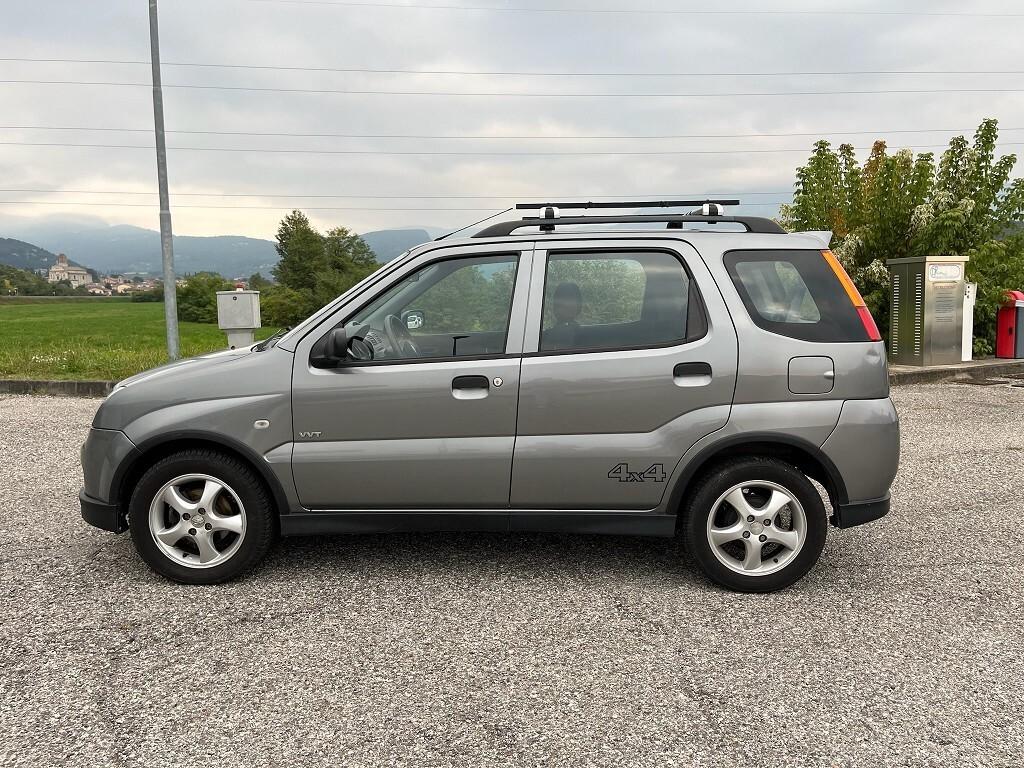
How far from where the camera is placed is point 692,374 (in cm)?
378

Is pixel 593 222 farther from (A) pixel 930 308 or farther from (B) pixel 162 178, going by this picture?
(B) pixel 162 178

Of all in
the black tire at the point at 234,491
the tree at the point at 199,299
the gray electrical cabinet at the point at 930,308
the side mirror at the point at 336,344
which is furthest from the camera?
the tree at the point at 199,299

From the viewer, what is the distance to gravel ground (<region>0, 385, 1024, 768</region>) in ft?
8.74

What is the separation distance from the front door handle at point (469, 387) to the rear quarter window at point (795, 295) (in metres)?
1.31

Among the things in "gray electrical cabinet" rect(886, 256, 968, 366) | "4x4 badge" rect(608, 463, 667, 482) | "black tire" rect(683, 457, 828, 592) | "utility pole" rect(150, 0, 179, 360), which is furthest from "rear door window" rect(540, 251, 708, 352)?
"utility pole" rect(150, 0, 179, 360)

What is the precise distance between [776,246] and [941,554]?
2.08 meters

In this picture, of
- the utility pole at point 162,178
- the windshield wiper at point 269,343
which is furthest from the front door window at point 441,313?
the utility pole at point 162,178

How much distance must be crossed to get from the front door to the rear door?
0.11 metres

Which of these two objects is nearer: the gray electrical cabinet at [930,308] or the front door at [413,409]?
the front door at [413,409]

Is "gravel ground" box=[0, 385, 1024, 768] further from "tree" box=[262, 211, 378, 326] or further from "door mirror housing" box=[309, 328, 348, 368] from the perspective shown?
"tree" box=[262, 211, 378, 326]

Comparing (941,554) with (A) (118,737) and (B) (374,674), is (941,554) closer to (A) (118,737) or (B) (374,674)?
(B) (374,674)

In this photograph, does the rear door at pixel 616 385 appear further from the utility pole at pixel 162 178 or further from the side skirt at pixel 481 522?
the utility pole at pixel 162 178

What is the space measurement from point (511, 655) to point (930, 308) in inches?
461

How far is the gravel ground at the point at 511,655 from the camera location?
8.74ft
